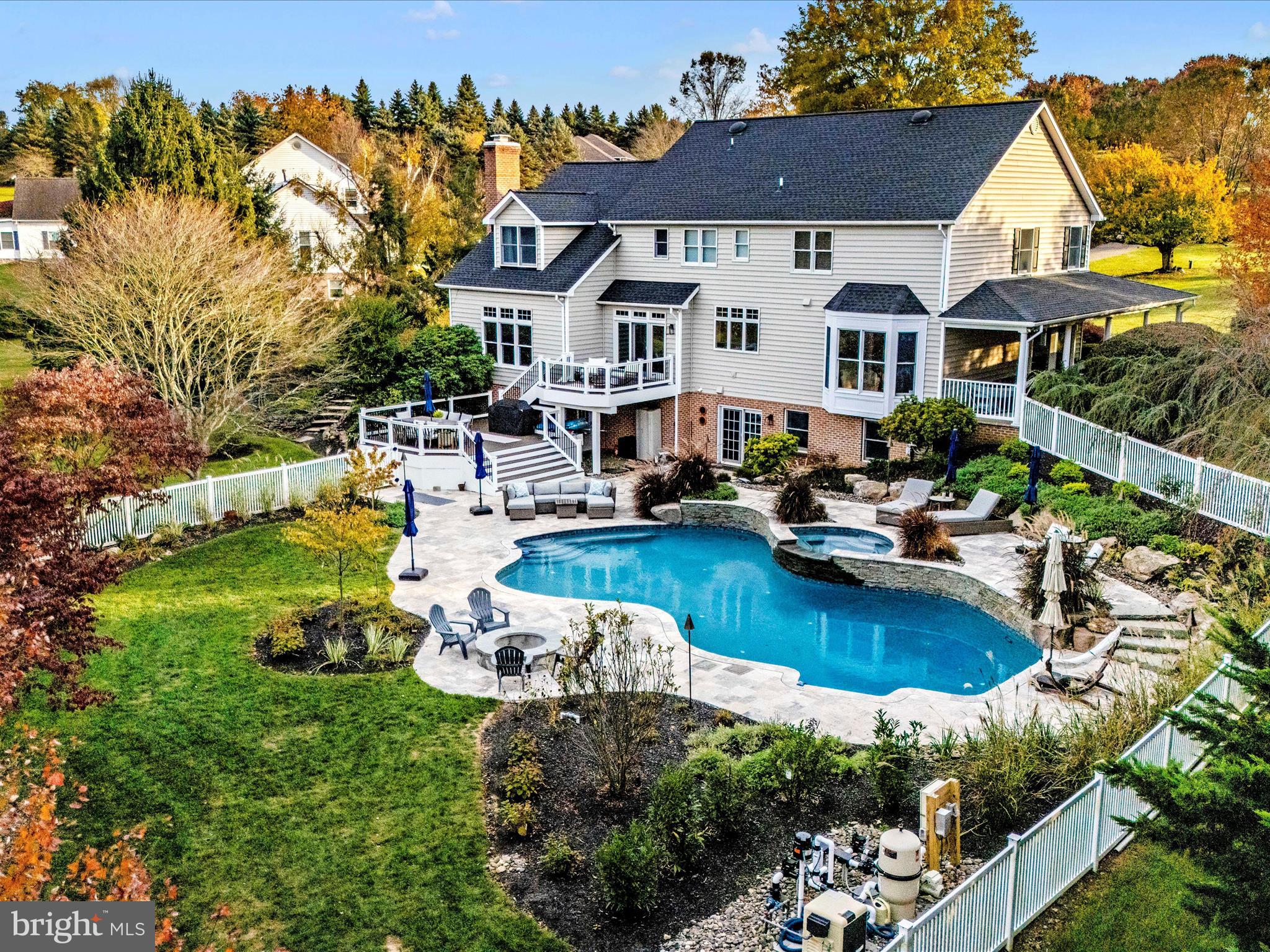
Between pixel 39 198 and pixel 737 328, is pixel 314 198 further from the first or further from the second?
pixel 737 328

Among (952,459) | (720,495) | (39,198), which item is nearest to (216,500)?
(720,495)

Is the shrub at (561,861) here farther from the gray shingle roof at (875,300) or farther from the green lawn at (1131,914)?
the gray shingle roof at (875,300)

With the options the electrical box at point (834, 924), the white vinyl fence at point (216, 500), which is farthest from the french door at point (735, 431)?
the electrical box at point (834, 924)

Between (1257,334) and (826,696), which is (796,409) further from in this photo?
(826,696)

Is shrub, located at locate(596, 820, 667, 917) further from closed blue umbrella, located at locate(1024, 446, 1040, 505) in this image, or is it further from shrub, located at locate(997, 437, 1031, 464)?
shrub, located at locate(997, 437, 1031, 464)

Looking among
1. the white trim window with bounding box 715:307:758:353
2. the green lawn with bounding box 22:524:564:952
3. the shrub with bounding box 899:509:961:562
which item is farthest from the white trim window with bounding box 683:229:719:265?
the green lawn with bounding box 22:524:564:952
